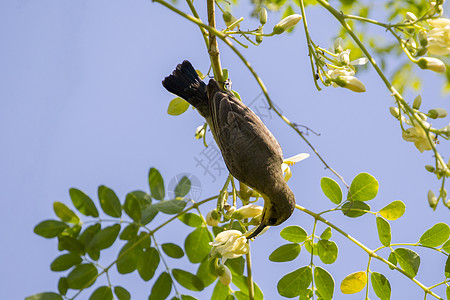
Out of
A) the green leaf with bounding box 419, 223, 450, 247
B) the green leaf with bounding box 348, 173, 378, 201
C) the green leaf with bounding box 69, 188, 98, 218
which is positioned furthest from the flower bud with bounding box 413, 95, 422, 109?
the green leaf with bounding box 69, 188, 98, 218

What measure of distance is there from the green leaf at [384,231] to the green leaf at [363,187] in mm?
92

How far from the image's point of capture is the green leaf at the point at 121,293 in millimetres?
1498

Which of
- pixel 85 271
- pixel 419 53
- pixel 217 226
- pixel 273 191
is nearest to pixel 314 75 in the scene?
pixel 419 53

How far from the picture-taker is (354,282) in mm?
1651

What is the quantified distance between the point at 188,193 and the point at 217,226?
19 centimetres

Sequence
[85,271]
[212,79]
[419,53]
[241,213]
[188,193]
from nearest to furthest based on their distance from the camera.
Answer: [419,53], [85,271], [241,213], [188,193], [212,79]

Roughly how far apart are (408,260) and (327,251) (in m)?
0.26

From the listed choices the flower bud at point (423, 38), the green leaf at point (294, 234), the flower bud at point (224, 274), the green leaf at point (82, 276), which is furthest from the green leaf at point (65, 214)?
the flower bud at point (423, 38)

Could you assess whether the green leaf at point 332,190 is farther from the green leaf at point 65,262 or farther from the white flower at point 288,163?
the green leaf at point 65,262

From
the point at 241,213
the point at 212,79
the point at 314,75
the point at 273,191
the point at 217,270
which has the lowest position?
the point at 217,270

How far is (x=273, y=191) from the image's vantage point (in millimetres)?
1793

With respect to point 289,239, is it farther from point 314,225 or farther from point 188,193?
point 188,193

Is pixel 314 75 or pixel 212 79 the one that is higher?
pixel 212 79

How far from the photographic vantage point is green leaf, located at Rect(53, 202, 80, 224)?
1.49 m
